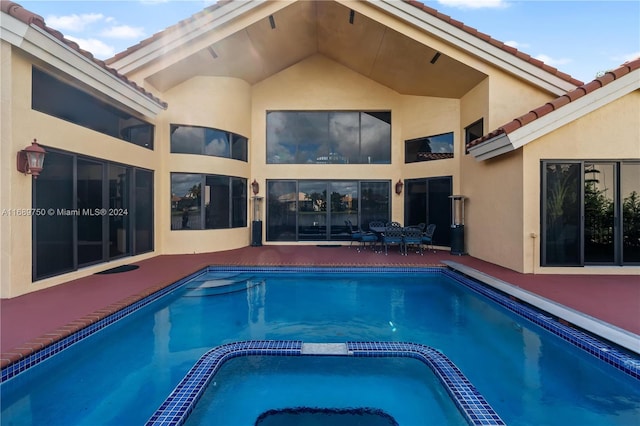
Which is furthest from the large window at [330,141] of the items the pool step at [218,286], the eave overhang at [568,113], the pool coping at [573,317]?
the pool coping at [573,317]

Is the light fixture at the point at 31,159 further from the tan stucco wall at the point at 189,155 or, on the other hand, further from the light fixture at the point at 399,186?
the light fixture at the point at 399,186

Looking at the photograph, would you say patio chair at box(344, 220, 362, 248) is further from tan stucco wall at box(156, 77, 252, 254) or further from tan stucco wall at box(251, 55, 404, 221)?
tan stucco wall at box(156, 77, 252, 254)

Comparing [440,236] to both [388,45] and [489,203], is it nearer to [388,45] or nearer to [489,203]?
[489,203]

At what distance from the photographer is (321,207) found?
12312mm

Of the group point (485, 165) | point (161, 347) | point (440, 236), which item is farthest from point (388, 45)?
point (161, 347)

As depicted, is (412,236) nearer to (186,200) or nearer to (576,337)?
(576,337)

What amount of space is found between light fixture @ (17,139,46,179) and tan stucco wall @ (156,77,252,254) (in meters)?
4.36

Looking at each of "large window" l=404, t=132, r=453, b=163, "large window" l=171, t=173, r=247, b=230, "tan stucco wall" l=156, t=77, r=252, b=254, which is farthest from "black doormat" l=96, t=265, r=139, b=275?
"large window" l=404, t=132, r=453, b=163

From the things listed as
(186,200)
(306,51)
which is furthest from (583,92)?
(186,200)

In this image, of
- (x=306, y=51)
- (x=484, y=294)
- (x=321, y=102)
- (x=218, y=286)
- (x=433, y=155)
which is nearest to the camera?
(x=484, y=294)

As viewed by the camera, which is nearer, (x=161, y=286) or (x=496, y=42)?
(x=161, y=286)

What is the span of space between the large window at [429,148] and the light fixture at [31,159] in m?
10.4

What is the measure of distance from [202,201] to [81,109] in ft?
13.7

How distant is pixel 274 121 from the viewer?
12406 mm
